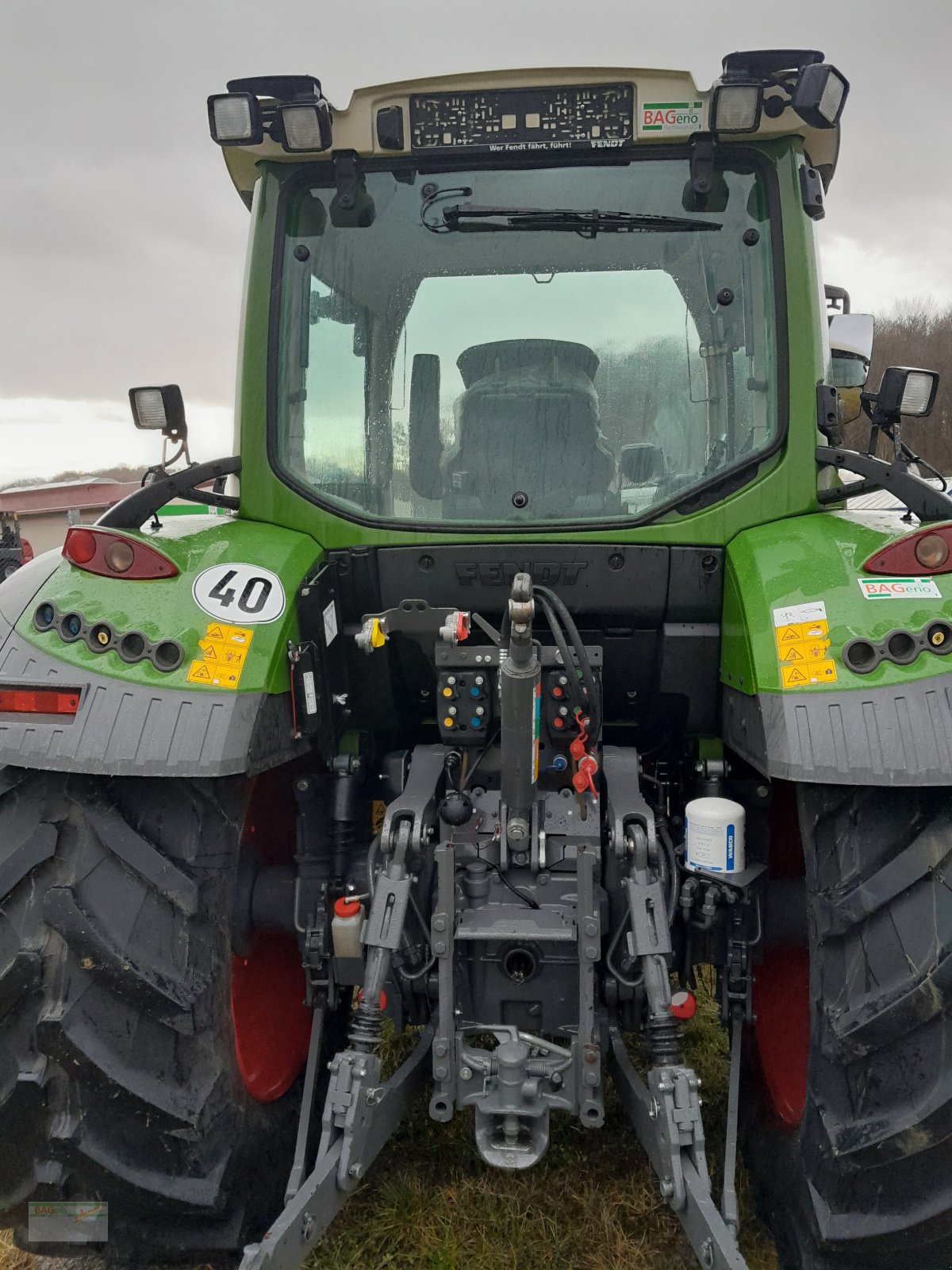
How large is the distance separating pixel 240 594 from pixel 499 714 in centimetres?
68

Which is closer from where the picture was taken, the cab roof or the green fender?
the green fender

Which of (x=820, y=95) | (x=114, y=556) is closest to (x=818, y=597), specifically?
(x=820, y=95)

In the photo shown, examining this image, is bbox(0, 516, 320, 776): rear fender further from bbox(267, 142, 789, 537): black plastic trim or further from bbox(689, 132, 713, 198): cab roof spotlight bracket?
bbox(689, 132, 713, 198): cab roof spotlight bracket

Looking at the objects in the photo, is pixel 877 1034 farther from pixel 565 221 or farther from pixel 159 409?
pixel 159 409

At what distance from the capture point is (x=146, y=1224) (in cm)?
201

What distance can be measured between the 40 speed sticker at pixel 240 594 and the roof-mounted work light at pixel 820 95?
1712 millimetres

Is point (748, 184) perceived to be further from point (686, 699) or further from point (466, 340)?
point (686, 699)

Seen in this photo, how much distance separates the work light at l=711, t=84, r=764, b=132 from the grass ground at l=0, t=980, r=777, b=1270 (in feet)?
8.75

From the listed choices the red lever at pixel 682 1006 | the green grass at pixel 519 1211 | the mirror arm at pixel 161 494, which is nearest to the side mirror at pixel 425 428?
the mirror arm at pixel 161 494

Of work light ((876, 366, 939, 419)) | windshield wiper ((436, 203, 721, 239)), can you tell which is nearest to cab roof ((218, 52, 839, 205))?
windshield wiper ((436, 203, 721, 239))

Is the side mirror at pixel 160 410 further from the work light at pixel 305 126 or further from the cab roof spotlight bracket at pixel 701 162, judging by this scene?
the cab roof spotlight bracket at pixel 701 162

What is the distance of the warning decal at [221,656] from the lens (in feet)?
6.77

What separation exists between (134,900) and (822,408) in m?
1.98

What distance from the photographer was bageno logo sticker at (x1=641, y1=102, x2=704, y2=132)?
243 centimetres
